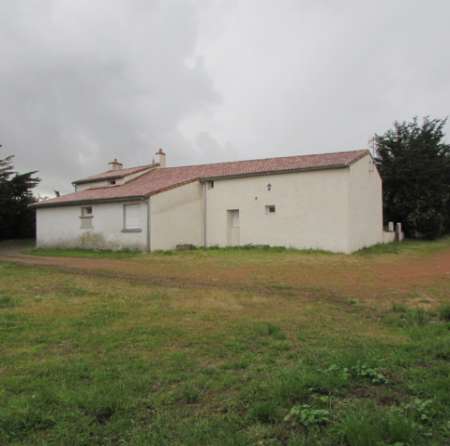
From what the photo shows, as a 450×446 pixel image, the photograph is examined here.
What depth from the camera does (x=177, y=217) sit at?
18.7m

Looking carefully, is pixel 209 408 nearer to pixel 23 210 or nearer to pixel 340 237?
pixel 340 237

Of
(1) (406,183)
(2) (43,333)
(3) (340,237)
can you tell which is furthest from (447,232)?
(2) (43,333)

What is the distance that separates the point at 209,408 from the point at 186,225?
54.1 ft

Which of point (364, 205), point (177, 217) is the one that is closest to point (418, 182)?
point (364, 205)

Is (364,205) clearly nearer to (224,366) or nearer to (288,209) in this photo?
(288,209)

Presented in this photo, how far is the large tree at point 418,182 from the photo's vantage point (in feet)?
85.1

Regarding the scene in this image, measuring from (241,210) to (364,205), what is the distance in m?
6.30

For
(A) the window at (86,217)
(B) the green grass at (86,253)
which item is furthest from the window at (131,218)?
(A) the window at (86,217)

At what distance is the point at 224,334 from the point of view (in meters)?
4.75

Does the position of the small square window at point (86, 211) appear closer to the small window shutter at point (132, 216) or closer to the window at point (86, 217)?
the window at point (86, 217)

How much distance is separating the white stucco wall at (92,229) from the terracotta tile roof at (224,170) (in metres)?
0.51

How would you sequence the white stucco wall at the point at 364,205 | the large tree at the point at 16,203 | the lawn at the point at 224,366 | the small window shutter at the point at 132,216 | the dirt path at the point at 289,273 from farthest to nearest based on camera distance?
the large tree at the point at 16,203 < the small window shutter at the point at 132,216 < the white stucco wall at the point at 364,205 < the dirt path at the point at 289,273 < the lawn at the point at 224,366

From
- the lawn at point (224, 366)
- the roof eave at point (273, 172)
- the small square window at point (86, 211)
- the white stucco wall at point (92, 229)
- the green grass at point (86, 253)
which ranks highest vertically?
the roof eave at point (273, 172)

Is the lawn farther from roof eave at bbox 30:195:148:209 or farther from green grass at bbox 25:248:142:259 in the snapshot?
roof eave at bbox 30:195:148:209
